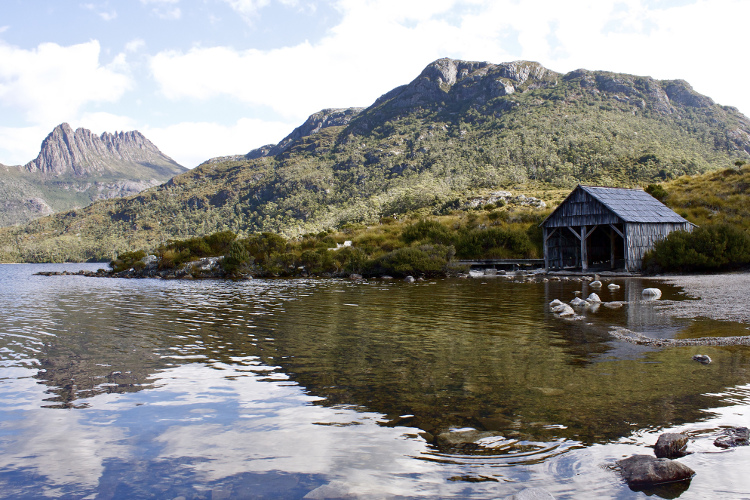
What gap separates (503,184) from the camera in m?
86.2

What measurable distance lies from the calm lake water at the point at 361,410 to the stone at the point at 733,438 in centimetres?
11

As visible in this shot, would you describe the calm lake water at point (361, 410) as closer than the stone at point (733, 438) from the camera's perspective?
Yes

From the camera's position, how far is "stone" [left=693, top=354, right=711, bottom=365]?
7.92 metres

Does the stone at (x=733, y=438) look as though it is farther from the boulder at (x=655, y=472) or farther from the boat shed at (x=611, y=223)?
the boat shed at (x=611, y=223)

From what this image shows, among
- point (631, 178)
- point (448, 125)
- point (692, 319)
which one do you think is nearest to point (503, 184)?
point (631, 178)

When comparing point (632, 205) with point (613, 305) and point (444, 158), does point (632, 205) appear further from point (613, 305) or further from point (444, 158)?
point (444, 158)

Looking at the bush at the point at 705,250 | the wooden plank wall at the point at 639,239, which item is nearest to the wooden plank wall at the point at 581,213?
the wooden plank wall at the point at 639,239

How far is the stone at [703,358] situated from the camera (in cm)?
792

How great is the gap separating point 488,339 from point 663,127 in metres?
123

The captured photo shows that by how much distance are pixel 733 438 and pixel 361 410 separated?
4034mm

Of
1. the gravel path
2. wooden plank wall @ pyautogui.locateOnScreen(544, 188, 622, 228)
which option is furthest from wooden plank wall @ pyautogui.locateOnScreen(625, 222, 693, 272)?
the gravel path

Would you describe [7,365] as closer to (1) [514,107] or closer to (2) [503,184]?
(2) [503,184]

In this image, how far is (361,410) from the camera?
621cm

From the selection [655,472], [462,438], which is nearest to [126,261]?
[462,438]
